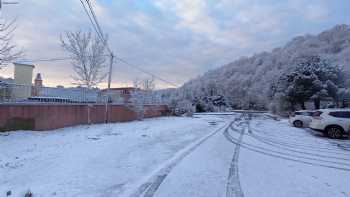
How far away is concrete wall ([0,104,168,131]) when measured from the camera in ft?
43.0

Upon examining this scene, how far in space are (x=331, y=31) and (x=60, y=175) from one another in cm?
10244

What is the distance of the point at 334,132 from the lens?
57.4ft

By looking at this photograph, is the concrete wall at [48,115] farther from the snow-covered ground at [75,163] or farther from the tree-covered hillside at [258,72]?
the tree-covered hillside at [258,72]

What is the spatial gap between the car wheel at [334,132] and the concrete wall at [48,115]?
533 inches

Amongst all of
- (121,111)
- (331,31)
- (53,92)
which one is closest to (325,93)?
(121,111)

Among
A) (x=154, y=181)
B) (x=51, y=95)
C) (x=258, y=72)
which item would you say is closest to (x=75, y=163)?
(x=154, y=181)

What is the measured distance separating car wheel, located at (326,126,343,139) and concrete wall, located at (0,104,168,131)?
44.4 ft

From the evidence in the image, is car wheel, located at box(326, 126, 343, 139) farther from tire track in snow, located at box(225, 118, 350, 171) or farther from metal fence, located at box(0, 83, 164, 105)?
metal fence, located at box(0, 83, 164, 105)

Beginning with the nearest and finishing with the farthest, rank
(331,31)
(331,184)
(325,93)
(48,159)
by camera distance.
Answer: (331,184) → (48,159) → (325,93) → (331,31)

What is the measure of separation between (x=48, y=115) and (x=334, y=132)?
15256 mm

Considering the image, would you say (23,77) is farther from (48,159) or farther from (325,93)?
(325,93)

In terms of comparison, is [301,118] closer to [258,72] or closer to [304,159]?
[304,159]

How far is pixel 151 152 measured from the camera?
33.5 ft

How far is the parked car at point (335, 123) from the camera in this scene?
17.4 m
